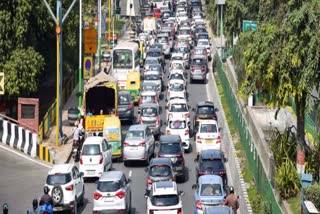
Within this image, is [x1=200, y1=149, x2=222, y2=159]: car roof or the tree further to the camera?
[x1=200, y1=149, x2=222, y2=159]: car roof

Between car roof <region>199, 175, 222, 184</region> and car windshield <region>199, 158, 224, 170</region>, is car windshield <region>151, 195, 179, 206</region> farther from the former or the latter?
car windshield <region>199, 158, 224, 170</region>

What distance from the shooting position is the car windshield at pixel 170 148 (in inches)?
1545

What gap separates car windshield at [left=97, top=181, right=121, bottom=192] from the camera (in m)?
31.8

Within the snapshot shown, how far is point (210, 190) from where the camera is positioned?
31.6 metres

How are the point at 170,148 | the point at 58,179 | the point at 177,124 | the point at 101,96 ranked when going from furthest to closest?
the point at 101,96 < the point at 177,124 < the point at 170,148 < the point at 58,179

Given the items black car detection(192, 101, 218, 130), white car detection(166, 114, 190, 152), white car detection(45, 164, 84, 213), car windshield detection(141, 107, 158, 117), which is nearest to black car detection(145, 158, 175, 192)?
white car detection(45, 164, 84, 213)

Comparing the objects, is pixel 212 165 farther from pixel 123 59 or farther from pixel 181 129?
pixel 123 59

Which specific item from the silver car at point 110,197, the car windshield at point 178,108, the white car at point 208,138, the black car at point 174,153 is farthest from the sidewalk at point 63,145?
the silver car at point 110,197

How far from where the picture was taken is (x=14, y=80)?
49781 millimetres

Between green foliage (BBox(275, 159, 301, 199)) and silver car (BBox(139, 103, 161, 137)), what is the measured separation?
57.6ft

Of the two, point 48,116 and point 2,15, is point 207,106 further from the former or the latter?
point 2,15

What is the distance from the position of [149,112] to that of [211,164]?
12.3 m

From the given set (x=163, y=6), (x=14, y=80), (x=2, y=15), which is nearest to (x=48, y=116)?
(x=14, y=80)

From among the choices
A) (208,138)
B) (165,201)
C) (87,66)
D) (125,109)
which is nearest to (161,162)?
(165,201)
